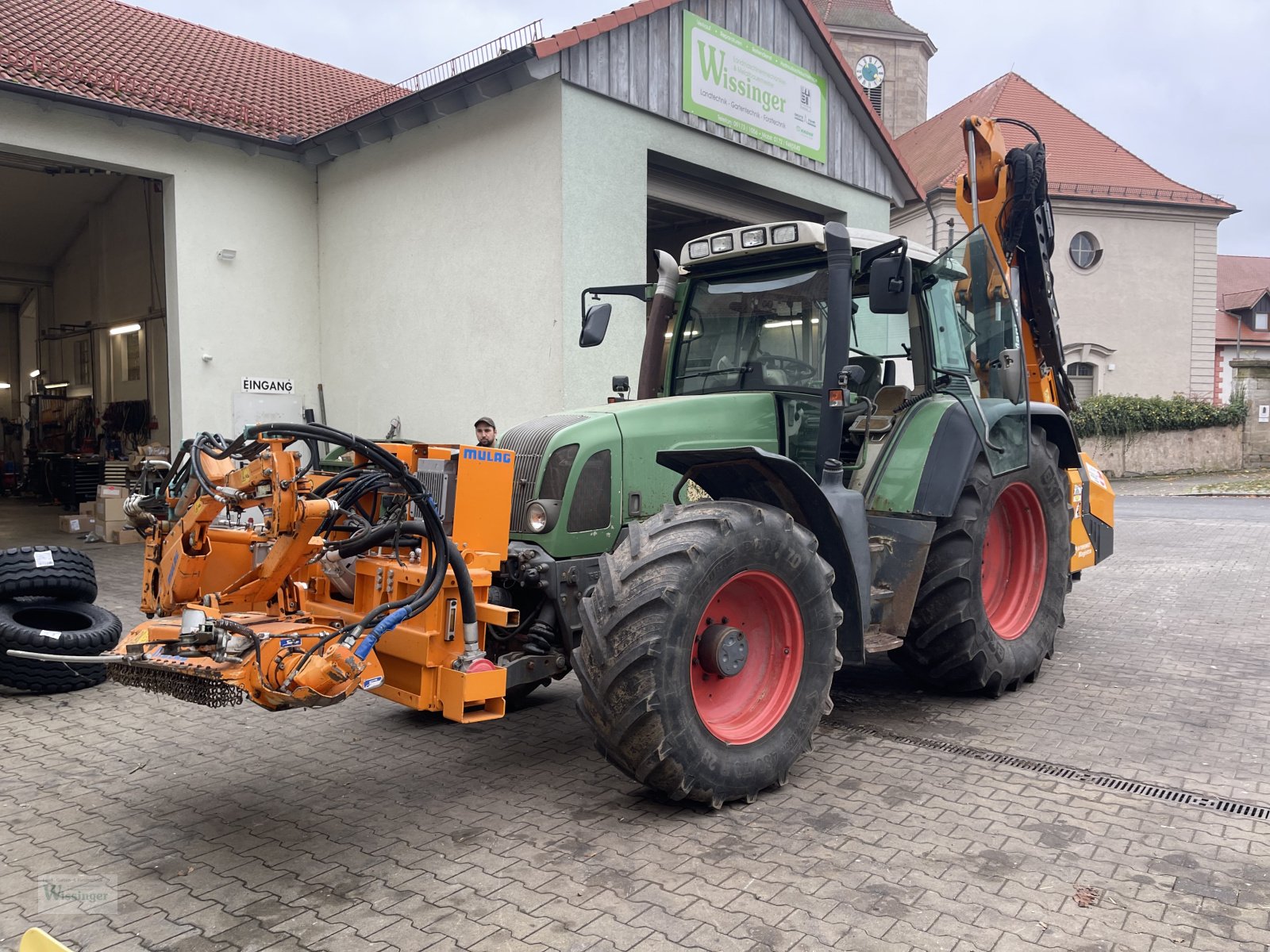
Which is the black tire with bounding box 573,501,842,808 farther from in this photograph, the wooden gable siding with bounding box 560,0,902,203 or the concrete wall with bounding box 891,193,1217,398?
the concrete wall with bounding box 891,193,1217,398

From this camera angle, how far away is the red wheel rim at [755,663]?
410 cm

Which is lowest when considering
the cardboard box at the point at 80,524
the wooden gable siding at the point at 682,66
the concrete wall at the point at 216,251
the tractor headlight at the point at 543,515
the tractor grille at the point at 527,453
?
the cardboard box at the point at 80,524

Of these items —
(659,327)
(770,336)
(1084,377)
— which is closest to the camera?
(770,336)

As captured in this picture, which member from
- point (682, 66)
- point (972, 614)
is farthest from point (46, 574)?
point (682, 66)

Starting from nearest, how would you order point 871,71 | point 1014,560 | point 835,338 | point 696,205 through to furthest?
point 835,338 < point 1014,560 < point 696,205 < point 871,71

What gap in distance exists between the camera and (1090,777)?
429 cm

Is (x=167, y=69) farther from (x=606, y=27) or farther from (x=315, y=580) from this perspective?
(x=315, y=580)

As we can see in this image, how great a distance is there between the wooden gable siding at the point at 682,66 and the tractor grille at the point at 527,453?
25.0 ft

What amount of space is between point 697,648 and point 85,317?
21.1m

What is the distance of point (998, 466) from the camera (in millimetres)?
5488

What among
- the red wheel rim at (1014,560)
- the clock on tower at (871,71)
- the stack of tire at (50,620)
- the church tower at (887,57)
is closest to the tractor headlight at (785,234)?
the red wheel rim at (1014,560)

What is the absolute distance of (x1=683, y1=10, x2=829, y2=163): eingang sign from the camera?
1274 centimetres

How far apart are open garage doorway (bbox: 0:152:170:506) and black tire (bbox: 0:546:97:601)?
8943 mm

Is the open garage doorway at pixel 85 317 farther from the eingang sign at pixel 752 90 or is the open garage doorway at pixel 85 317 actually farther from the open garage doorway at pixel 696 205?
the eingang sign at pixel 752 90
